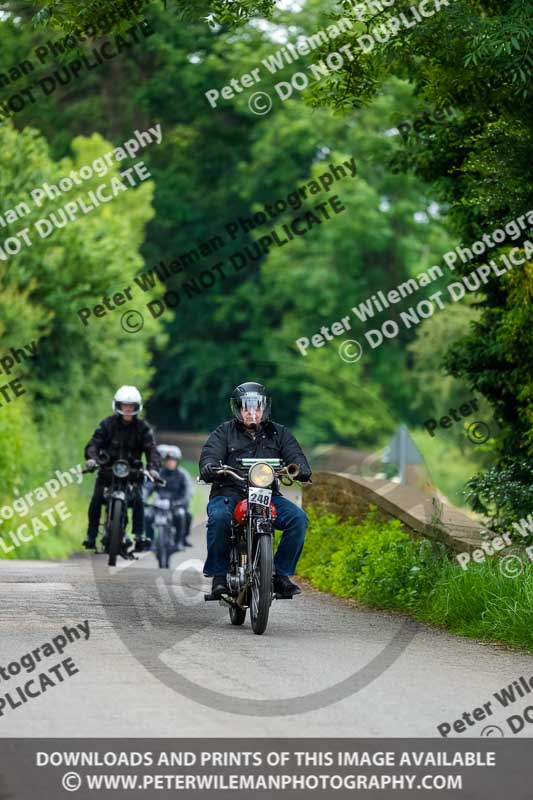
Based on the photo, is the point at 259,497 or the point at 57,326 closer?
the point at 259,497

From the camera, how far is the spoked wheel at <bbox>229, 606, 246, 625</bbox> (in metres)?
12.2

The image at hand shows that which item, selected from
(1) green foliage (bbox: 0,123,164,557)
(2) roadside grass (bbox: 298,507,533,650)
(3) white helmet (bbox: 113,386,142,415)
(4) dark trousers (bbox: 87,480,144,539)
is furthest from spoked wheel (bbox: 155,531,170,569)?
(1) green foliage (bbox: 0,123,164,557)

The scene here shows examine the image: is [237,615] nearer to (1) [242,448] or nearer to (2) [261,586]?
(2) [261,586]

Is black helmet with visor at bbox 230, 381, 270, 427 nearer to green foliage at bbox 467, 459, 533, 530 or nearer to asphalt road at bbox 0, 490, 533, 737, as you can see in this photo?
asphalt road at bbox 0, 490, 533, 737

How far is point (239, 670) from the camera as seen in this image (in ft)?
32.0

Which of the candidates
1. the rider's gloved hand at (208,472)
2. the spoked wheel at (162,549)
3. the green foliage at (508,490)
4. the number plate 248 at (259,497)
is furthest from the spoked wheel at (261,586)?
the spoked wheel at (162,549)

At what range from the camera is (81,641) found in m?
10.9

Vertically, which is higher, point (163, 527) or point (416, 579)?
point (163, 527)

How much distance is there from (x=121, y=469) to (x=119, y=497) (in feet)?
1.21
